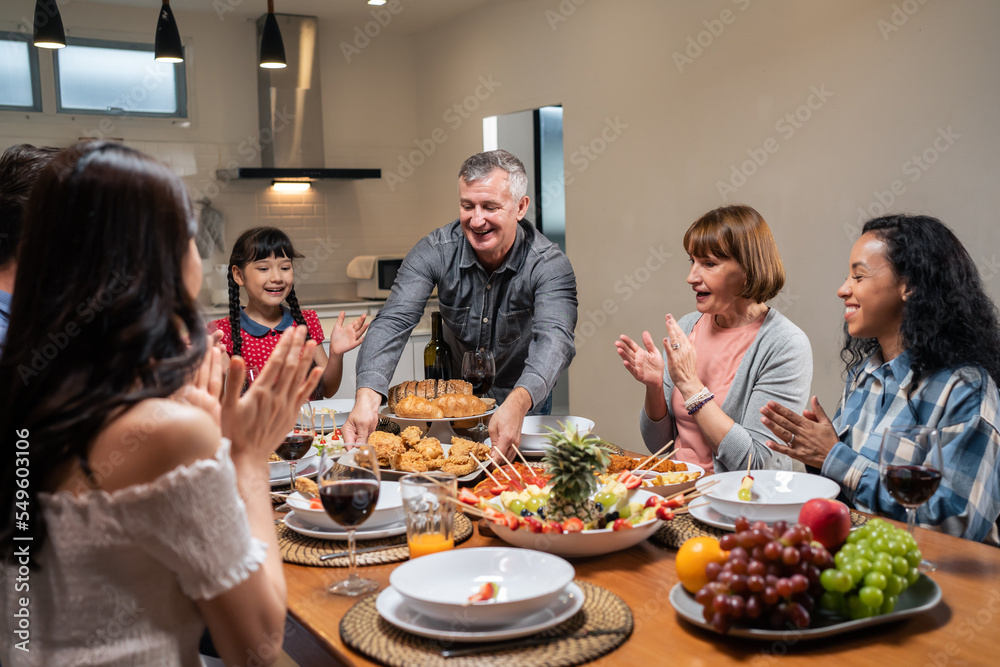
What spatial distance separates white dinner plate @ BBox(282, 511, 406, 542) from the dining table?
0.10 metres

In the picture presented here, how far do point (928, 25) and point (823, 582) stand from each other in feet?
9.61

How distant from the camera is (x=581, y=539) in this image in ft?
4.53

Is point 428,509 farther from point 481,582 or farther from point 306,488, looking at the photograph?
point 306,488

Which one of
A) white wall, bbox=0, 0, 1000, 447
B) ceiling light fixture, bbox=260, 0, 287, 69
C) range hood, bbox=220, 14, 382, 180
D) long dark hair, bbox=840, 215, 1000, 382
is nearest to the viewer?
long dark hair, bbox=840, 215, 1000, 382

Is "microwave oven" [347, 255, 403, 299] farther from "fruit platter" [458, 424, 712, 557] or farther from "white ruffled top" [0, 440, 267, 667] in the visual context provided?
"white ruffled top" [0, 440, 267, 667]

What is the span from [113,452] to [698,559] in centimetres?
78

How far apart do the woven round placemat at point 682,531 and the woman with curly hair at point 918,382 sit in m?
0.22

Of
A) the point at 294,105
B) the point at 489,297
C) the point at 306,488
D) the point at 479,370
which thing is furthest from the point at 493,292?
the point at 294,105

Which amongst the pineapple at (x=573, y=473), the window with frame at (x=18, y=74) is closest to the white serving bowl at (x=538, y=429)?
the pineapple at (x=573, y=473)

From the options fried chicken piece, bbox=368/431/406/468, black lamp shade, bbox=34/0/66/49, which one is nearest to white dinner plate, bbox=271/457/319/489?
fried chicken piece, bbox=368/431/406/468

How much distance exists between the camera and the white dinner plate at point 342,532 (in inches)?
60.5

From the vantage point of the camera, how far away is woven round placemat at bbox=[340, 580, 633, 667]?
3.50ft

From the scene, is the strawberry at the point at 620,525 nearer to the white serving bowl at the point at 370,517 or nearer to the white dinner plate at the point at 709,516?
the white dinner plate at the point at 709,516

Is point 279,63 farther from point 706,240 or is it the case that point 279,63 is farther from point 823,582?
point 823,582
